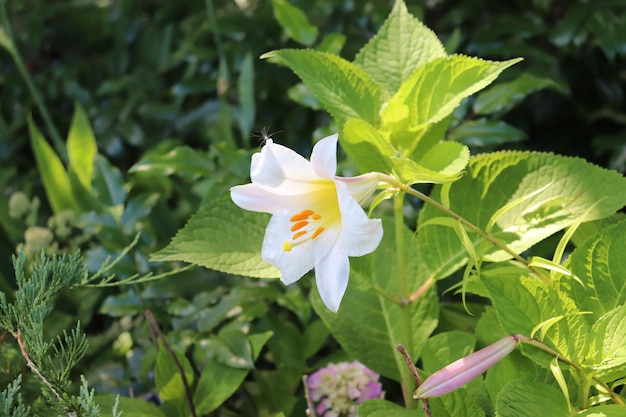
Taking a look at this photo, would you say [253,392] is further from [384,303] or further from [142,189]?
[142,189]

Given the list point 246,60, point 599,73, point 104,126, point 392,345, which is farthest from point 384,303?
point 104,126

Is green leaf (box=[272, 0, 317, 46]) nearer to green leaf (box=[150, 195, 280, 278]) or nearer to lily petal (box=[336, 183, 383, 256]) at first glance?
green leaf (box=[150, 195, 280, 278])

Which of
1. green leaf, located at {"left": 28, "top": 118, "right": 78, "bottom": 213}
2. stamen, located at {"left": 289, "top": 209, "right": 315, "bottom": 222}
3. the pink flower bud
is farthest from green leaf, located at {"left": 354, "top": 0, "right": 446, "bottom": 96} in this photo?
green leaf, located at {"left": 28, "top": 118, "right": 78, "bottom": 213}

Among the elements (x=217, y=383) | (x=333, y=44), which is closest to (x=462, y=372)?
(x=217, y=383)

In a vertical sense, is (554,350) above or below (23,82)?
above

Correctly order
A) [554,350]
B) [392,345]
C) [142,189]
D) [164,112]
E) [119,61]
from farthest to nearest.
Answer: [119,61] < [164,112] < [142,189] < [392,345] < [554,350]

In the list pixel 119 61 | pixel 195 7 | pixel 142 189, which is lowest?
pixel 142 189
